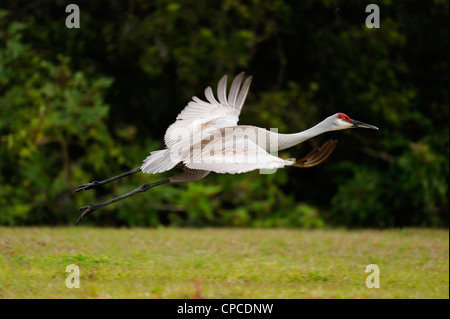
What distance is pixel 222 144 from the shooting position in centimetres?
595

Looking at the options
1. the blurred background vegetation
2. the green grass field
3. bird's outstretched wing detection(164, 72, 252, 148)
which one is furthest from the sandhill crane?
the blurred background vegetation

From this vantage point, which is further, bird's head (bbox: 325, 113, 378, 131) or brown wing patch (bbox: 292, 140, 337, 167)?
bird's head (bbox: 325, 113, 378, 131)

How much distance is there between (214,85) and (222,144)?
19.4ft

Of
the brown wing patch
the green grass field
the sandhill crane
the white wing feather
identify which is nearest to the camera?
the green grass field

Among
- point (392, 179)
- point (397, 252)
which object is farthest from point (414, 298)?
point (392, 179)

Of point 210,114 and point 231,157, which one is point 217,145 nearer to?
point 231,157

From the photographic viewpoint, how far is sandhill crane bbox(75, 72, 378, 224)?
5.51 m

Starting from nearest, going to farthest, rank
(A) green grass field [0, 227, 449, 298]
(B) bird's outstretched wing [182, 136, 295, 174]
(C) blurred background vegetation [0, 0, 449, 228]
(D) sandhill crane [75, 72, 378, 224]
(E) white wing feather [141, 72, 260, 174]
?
(A) green grass field [0, 227, 449, 298] < (B) bird's outstretched wing [182, 136, 295, 174] < (E) white wing feather [141, 72, 260, 174] < (D) sandhill crane [75, 72, 378, 224] < (C) blurred background vegetation [0, 0, 449, 228]

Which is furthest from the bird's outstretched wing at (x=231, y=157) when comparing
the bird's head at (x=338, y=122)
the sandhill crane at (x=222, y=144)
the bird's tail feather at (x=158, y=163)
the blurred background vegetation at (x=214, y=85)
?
the blurred background vegetation at (x=214, y=85)

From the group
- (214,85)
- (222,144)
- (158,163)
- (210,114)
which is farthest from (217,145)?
(214,85)

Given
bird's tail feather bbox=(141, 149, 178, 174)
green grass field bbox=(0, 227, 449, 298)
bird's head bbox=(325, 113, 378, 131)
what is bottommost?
green grass field bbox=(0, 227, 449, 298)

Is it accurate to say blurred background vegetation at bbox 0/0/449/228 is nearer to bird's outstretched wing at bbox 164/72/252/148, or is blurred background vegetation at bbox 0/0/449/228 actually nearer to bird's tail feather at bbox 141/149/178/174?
bird's outstretched wing at bbox 164/72/252/148

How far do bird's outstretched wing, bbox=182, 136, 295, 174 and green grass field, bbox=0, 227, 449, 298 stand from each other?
97 centimetres

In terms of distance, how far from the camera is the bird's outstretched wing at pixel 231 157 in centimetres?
523
